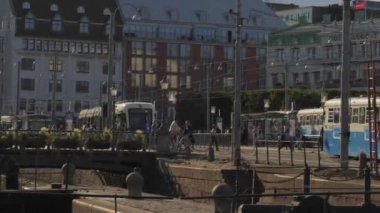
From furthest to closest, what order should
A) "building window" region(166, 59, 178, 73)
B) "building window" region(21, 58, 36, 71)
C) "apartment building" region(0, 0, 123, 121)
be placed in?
"building window" region(166, 59, 178, 73) < "apartment building" region(0, 0, 123, 121) < "building window" region(21, 58, 36, 71)

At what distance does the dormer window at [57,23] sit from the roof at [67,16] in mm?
508

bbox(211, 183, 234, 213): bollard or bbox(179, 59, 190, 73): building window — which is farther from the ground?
bbox(179, 59, 190, 73): building window

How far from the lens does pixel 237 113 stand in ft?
146

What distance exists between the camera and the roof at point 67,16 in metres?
136

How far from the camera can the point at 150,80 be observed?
147 meters

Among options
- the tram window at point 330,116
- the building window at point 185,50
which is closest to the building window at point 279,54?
the building window at point 185,50

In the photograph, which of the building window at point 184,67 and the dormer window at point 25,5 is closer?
the dormer window at point 25,5

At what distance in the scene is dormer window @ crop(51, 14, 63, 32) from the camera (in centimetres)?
13825

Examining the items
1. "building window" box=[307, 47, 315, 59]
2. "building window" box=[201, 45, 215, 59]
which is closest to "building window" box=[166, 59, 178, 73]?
"building window" box=[201, 45, 215, 59]

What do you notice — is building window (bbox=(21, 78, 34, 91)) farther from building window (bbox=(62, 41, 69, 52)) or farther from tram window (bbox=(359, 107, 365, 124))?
tram window (bbox=(359, 107, 365, 124))

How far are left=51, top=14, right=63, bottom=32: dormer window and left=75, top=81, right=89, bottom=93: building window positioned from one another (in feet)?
28.5

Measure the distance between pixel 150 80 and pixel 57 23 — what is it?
1819cm

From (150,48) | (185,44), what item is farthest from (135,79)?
(185,44)

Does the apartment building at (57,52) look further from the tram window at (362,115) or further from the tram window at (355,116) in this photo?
the tram window at (362,115)
